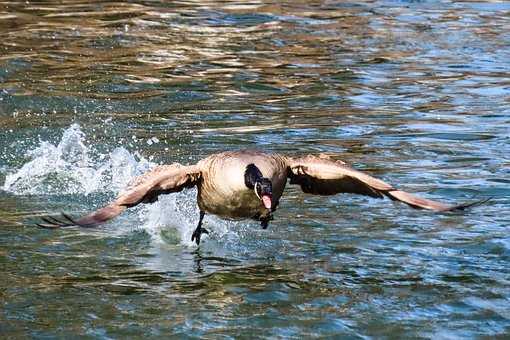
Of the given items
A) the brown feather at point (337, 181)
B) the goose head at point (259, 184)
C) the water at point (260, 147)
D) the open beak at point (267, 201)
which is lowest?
the water at point (260, 147)

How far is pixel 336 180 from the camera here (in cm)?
861

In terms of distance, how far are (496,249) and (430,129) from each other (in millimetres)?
4314

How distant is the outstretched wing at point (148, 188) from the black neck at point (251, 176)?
65cm

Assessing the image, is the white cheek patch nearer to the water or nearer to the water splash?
the water

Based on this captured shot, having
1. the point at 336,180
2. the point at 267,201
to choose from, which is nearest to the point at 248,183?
the point at 267,201

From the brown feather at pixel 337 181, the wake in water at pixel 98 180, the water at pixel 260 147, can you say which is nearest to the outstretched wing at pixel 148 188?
the water at pixel 260 147

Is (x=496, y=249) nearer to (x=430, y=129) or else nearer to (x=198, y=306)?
(x=198, y=306)

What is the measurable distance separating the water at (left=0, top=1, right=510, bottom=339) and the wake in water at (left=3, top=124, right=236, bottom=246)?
3 centimetres

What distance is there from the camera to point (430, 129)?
13039mm

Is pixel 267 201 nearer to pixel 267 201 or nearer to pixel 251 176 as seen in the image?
pixel 267 201

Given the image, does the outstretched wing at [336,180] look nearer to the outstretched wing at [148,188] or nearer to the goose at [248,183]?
the goose at [248,183]

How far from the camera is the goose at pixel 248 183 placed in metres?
7.89

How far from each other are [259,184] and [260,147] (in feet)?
14.7

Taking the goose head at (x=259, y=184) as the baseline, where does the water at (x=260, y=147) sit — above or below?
below
